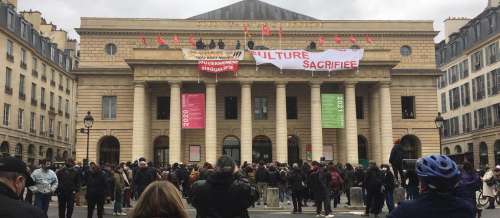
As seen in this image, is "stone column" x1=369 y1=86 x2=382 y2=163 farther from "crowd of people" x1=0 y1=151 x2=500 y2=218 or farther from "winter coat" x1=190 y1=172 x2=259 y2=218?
"winter coat" x1=190 y1=172 x2=259 y2=218

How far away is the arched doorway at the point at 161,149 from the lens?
44.9 m

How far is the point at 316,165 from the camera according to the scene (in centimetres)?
1823

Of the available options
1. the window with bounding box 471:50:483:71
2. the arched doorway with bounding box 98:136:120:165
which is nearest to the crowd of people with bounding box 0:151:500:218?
the arched doorway with bounding box 98:136:120:165

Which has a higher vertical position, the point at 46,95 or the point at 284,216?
the point at 46,95

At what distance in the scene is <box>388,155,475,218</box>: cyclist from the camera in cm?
375

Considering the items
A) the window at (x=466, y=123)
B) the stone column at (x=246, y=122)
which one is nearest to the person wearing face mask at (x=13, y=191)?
the stone column at (x=246, y=122)

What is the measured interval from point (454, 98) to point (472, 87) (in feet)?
18.3

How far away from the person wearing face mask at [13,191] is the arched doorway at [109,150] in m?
42.2

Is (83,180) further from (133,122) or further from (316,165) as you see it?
Answer: (133,122)

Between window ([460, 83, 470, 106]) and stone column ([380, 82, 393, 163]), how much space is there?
19.7 metres

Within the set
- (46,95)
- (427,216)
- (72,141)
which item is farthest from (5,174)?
(72,141)

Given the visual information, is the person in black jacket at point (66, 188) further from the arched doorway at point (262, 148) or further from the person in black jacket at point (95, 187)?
the arched doorway at point (262, 148)

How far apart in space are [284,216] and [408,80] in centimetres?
3162

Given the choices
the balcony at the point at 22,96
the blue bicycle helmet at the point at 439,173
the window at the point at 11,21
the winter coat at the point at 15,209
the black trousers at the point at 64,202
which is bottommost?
the black trousers at the point at 64,202
